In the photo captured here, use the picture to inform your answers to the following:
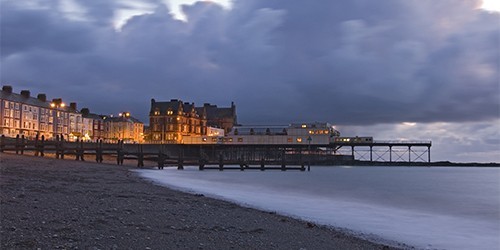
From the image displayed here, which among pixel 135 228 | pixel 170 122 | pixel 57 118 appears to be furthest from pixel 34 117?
pixel 135 228

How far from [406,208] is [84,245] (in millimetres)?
19710

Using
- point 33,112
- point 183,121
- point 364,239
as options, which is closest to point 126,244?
point 364,239

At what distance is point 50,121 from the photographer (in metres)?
97.6

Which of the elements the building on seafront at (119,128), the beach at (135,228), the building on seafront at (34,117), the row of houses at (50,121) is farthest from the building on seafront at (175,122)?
the beach at (135,228)

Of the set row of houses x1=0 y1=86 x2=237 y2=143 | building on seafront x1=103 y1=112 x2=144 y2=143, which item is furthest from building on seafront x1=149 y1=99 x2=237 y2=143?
building on seafront x1=103 y1=112 x2=144 y2=143

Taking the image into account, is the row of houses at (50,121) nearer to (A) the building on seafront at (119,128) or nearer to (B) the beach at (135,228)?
(A) the building on seafront at (119,128)

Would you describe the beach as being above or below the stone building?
below

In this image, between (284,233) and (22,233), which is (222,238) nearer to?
(284,233)

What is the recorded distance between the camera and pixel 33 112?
91.8 m

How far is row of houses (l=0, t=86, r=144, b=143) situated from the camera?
8419 cm

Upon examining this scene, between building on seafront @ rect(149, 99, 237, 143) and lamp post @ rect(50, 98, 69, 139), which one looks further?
building on seafront @ rect(149, 99, 237, 143)

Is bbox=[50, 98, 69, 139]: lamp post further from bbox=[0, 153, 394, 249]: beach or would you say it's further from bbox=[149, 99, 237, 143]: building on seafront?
bbox=[0, 153, 394, 249]: beach

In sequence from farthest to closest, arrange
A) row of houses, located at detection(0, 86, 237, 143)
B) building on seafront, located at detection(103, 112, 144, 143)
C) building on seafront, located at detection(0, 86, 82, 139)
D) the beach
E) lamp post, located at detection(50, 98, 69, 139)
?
building on seafront, located at detection(103, 112, 144, 143) < lamp post, located at detection(50, 98, 69, 139) < row of houses, located at detection(0, 86, 237, 143) < building on seafront, located at detection(0, 86, 82, 139) < the beach

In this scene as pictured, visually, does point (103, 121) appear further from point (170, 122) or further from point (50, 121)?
point (50, 121)
